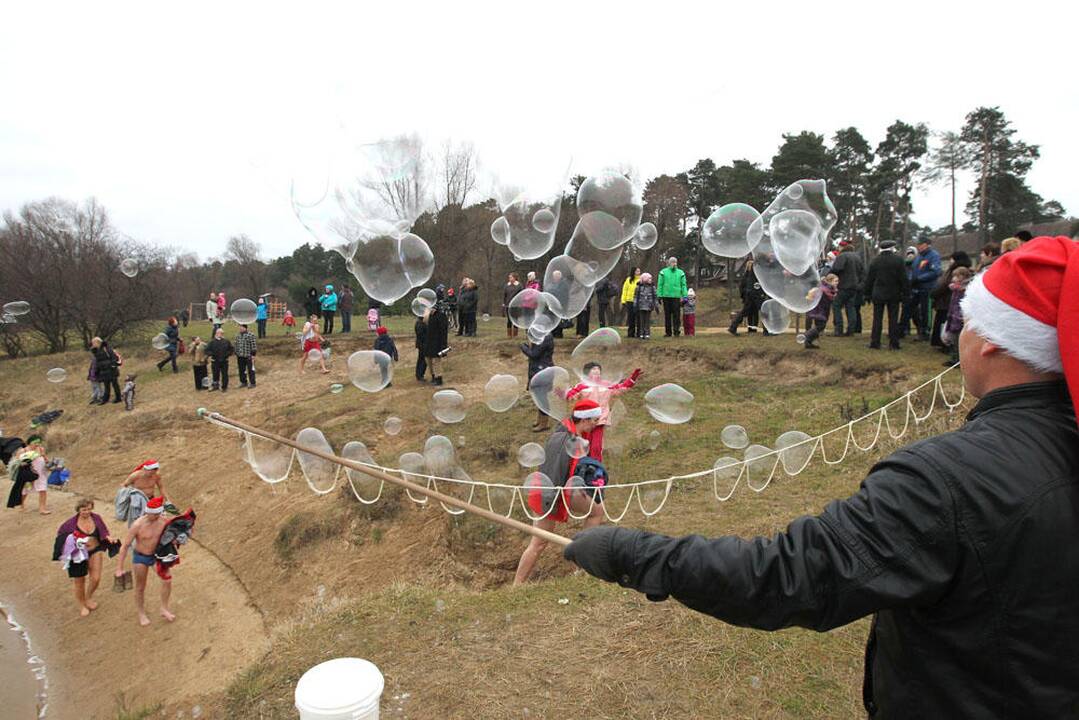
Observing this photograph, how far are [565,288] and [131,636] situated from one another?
24.1ft

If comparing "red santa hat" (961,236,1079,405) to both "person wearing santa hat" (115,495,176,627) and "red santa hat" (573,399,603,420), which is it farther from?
"person wearing santa hat" (115,495,176,627)

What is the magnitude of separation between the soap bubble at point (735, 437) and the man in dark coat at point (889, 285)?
11.7ft

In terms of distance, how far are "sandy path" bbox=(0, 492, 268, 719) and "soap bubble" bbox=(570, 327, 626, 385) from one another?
4707mm

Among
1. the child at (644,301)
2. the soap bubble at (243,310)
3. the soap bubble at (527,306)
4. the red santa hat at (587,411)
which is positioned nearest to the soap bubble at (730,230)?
the soap bubble at (527,306)

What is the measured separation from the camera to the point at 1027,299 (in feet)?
4.18

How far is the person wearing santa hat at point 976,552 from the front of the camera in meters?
1.17

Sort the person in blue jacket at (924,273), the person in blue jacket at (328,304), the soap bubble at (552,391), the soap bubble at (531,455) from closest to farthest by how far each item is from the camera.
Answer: the soap bubble at (552,391) → the soap bubble at (531,455) → the person in blue jacket at (924,273) → the person in blue jacket at (328,304)

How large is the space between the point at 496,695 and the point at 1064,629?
3367mm

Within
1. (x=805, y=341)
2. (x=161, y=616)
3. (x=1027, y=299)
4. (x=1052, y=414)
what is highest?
(x=1027, y=299)

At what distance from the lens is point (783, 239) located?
7266 mm

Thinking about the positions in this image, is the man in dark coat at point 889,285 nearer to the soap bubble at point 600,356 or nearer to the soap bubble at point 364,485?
the soap bubble at point 600,356

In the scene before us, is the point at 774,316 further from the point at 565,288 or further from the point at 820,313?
the point at 565,288

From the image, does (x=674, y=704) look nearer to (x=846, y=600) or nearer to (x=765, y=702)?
(x=765, y=702)

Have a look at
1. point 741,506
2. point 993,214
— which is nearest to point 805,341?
point 741,506
